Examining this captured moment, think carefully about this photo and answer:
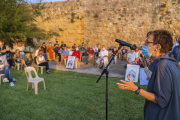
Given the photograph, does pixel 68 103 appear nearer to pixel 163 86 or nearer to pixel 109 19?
pixel 163 86

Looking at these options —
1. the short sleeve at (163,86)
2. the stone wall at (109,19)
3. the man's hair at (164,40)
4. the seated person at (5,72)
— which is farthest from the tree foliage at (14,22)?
the short sleeve at (163,86)

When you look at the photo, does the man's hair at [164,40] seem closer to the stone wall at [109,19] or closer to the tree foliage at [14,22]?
the tree foliage at [14,22]

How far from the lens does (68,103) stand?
164 inches

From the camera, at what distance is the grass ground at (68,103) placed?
11.5 ft

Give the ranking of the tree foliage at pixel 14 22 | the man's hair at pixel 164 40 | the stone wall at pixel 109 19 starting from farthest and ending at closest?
the stone wall at pixel 109 19 → the tree foliage at pixel 14 22 → the man's hair at pixel 164 40

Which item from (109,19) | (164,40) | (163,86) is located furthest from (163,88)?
(109,19)

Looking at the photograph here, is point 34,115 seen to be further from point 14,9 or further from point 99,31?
point 99,31

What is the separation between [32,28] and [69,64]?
4442 millimetres

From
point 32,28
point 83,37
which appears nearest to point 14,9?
point 32,28

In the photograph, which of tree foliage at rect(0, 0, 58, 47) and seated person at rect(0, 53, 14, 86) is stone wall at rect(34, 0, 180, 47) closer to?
tree foliage at rect(0, 0, 58, 47)

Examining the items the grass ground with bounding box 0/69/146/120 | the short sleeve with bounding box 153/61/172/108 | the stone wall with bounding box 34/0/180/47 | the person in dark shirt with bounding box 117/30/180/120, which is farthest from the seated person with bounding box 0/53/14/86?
the stone wall with bounding box 34/0/180/47

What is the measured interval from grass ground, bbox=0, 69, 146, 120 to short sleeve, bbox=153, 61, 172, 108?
2168 millimetres

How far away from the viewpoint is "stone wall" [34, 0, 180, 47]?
11.8 m

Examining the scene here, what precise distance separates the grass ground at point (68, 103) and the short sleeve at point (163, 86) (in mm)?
2168
